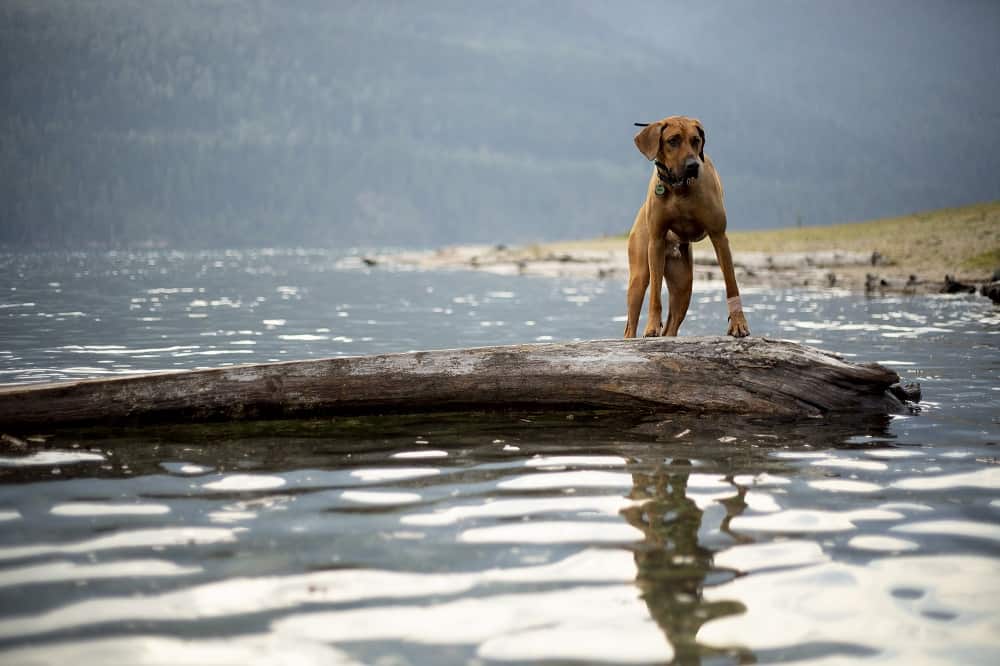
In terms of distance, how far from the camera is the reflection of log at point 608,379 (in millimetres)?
8070

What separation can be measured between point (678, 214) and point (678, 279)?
1.04 metres

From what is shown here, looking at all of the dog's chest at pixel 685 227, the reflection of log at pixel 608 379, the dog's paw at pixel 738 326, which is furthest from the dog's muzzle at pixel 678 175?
the reflection of log at pixel 608 379

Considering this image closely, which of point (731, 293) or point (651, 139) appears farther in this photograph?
point (731, 293)

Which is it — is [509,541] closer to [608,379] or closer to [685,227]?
[608,379]

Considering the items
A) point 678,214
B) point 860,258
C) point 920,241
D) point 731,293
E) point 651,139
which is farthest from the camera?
point 920,241

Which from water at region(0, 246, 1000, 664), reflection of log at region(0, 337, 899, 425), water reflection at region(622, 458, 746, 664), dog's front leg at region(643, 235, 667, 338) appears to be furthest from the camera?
dog's front leg at region(643, 235, 667, 338)

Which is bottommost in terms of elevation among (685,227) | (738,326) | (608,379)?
(608,379)

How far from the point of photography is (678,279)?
9578mm

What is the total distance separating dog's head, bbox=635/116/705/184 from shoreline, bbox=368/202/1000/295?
947 inches

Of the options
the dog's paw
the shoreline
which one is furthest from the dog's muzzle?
the shoreline

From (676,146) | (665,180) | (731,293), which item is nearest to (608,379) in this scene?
(731,293)

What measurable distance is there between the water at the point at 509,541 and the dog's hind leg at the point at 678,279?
191cm

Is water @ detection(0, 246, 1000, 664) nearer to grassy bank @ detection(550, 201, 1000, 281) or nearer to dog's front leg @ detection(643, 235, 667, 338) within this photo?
dog's front leg @ detection(643, 235, 667, 338)

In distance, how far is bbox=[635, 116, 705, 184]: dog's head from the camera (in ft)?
27.1
